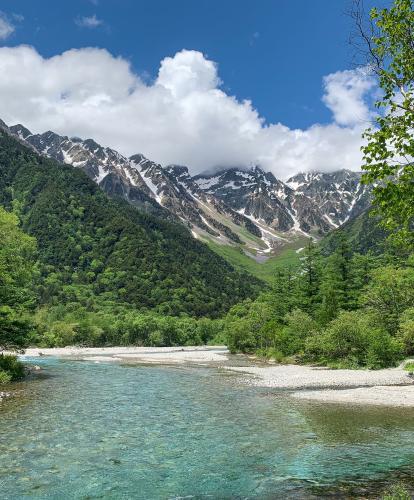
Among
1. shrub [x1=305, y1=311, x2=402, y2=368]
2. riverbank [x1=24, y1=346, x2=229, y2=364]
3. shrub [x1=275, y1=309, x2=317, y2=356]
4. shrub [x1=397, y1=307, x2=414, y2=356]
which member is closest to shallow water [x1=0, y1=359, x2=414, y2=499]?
shrub [x1=397, y1=307, x2=414, y2=356]

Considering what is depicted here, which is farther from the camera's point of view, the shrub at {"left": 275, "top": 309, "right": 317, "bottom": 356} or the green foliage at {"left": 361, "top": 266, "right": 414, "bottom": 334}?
the shrub at {"left": 275, "top": 309, "right": 317, "bottom": 356}

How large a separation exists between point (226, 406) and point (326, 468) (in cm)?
1624

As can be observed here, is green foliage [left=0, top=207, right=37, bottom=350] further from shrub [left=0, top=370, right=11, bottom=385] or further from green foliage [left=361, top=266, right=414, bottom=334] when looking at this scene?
green foliage [left=361, top=266, right=414, bottom=334]

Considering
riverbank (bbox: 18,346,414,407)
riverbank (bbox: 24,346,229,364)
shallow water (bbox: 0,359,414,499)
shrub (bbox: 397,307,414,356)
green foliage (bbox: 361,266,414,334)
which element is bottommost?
riverbank (bbox: 24,346,229,364)

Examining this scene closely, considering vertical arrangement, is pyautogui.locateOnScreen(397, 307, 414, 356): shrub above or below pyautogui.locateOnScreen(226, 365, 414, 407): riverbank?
above

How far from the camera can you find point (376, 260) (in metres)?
92.8

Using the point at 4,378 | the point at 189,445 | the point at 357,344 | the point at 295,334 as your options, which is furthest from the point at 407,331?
the point at 4,378

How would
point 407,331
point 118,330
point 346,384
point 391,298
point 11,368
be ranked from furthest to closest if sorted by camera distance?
point 118,330
point 391,298
point 407,331
point 11,368
point 346,384

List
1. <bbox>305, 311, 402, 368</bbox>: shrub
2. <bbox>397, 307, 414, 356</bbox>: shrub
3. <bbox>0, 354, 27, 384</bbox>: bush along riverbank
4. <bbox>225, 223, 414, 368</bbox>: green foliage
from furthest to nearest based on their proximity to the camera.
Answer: <bbox>225, 223, 414, 368</bbox>: green foliage → <bbox>305, 311, 402, 368</bbox>: shrub → <bbox>397, 307, 414, 356</bbox>: shrub → <bbox>0, 354, 27, 384</bbox>: bush along riverbank

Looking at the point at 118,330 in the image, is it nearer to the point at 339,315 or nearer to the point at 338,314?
the point at 338,314

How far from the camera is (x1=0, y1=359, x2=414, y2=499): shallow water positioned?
56.6ft

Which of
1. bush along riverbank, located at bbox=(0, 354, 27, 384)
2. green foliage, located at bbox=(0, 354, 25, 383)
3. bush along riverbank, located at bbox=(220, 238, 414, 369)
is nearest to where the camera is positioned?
bush along riverbank, located at bbox=(0, 354, 27, 384)

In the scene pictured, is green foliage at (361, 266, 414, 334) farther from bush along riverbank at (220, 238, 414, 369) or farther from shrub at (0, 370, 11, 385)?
shrub at (0, 370, 11, 385)

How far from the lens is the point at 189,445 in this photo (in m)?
23.4
